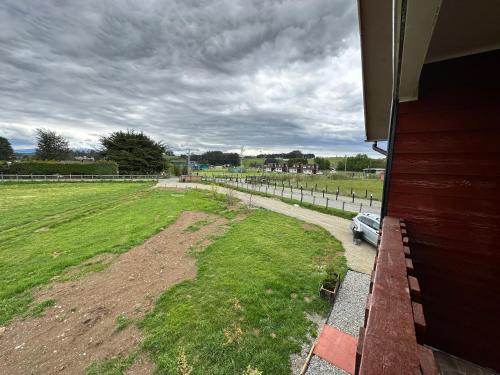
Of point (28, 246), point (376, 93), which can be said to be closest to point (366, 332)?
point (376, 93)

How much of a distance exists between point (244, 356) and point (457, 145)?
443 cm

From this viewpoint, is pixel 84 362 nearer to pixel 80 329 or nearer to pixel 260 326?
pixel 80 329

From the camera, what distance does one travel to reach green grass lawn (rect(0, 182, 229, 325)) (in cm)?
609

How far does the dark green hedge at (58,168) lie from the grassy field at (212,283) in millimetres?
26934

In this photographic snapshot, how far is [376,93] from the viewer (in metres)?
3.54

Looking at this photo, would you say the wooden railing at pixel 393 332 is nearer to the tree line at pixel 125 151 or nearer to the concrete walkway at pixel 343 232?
the concrete walkway at pixel 343 232

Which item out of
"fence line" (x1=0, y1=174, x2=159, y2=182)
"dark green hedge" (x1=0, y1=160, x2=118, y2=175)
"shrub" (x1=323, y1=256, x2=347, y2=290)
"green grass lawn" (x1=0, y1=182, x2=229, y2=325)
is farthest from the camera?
"dark green hedge" (x1=0, y1=160, x2=118, y2=175)

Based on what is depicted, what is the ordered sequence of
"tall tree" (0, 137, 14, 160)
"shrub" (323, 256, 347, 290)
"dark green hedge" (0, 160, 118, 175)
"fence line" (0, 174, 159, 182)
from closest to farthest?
"shrub" (323, 256, 347, 290)
"fence line" (0, 174, 159, 182)
"dark green hedge" (0, 160, 118, 175)
"tall tree" (0, 137, 14, 160)

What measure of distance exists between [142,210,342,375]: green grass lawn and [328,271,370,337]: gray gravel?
1.23 feet

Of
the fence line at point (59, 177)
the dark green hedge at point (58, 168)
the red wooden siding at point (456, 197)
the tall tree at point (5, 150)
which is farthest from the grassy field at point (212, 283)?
the tall tree at point (5, 150)

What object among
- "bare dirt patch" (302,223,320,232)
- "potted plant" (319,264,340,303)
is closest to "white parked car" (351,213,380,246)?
"bare dirt patch" (302,223,320,232)

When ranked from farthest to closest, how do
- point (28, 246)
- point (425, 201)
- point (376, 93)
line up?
1. point (28, 246)
2. point (376, 93)
3. point (425, 201)

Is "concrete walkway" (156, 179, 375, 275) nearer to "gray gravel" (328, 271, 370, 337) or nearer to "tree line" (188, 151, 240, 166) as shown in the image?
"gray gravel" (328, 271, 370, 337)

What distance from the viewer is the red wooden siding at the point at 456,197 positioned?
2.54 m
